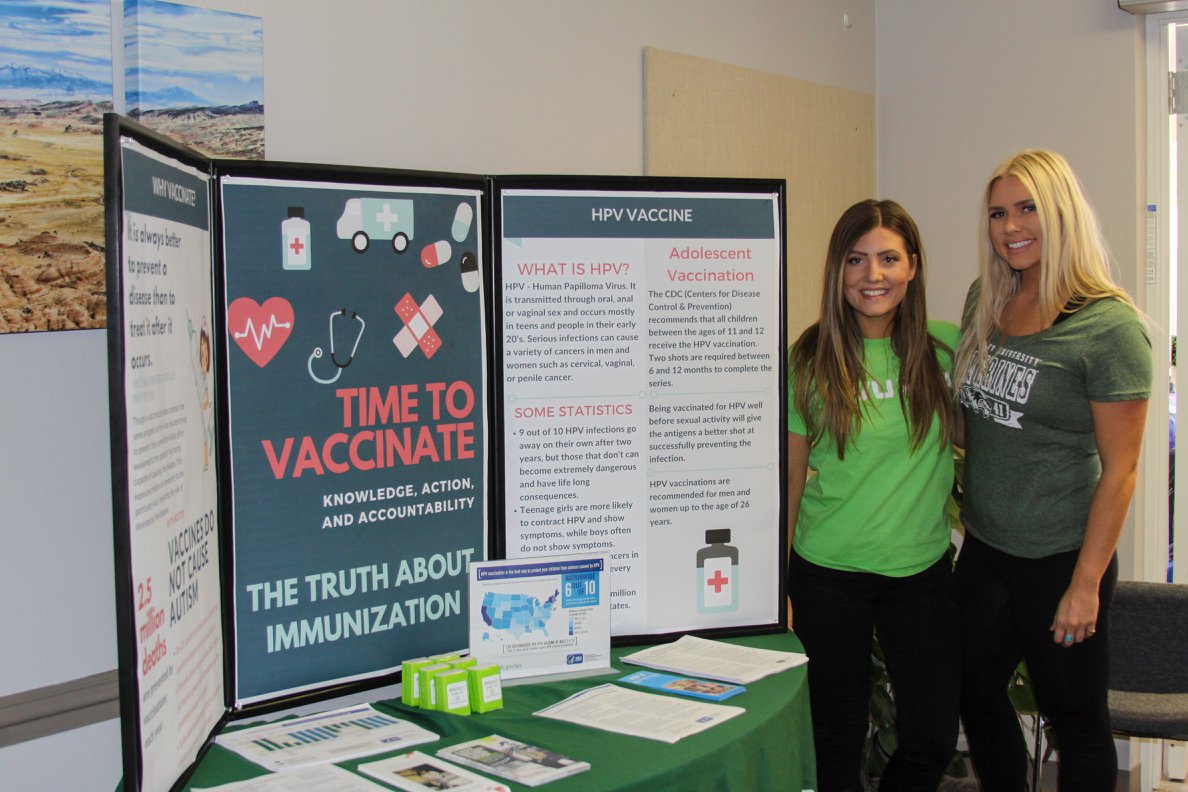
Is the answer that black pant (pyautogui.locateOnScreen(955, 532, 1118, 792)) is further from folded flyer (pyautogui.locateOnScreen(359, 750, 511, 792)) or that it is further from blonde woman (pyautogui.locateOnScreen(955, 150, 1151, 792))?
folded flyer (pyautogui.locateOnScreen(359, 750, 511, 792))

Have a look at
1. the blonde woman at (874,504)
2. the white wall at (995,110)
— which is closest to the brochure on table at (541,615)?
the blonde woman at (874,504)

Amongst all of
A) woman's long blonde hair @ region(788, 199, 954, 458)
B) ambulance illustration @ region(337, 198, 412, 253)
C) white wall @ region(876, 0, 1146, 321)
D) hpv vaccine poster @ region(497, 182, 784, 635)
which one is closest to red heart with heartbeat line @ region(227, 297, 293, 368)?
ambulance illustration @ region(337, 198, 412, 253)

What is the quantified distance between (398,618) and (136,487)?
2.46 feet

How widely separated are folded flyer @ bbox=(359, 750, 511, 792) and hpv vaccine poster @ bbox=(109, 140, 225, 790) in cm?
29

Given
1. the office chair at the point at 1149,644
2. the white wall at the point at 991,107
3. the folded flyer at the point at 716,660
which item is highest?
the white wall at the point at 991,107

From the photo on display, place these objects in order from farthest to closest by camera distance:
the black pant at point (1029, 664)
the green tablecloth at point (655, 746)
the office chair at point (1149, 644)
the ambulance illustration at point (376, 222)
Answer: the office chair at point (1149, 644) → the black pant at point (1029, 664) → the ambulance illustration at point (376, 222) → the green tablecloth at point (655, 746)

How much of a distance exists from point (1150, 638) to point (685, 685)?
162 centimetres

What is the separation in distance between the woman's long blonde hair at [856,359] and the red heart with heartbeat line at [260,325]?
1122 mm

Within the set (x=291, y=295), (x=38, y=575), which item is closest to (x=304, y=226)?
(x=291, y=295)

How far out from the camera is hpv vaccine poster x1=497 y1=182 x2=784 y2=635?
2215 mm

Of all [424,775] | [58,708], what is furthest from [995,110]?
[58,708]

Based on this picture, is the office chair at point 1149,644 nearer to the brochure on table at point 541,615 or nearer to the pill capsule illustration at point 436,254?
the brochure on table at point 541,615

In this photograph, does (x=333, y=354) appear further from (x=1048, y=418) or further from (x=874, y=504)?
(x=1048, y=418)

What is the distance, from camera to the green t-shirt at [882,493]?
2.29m
